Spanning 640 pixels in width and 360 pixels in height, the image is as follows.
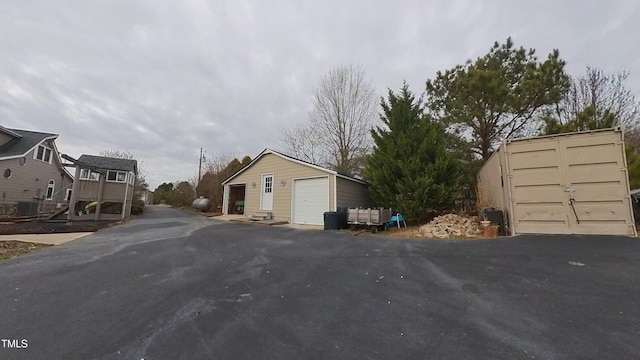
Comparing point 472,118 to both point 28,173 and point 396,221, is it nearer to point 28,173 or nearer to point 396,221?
point 396,221

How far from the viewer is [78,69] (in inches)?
420

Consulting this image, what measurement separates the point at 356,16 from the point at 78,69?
1166 centimetres

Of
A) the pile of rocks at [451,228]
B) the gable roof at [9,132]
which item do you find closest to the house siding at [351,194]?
the pile of rocks at [451,228]

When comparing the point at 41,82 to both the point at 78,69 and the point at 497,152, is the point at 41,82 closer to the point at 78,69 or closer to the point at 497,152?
the point at 78,69

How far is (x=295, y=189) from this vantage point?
13586 millimetres

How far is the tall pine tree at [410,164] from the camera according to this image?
33.6 feet

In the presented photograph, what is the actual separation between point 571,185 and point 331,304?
7758mm

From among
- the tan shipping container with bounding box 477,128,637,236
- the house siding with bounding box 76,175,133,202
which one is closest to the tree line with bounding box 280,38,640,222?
the tan shipping container with bounding box 477,128,637,236

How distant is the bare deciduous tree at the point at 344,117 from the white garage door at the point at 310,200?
23.5 feet

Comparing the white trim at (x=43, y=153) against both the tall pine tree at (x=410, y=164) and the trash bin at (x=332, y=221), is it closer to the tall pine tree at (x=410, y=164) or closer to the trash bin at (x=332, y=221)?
the trash bin at (x=332, y=221)

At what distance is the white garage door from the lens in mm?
12336

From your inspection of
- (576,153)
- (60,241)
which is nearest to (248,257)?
(60,241)

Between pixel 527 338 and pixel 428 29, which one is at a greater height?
pixel 428 29

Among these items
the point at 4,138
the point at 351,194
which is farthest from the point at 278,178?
the point at 4,138
